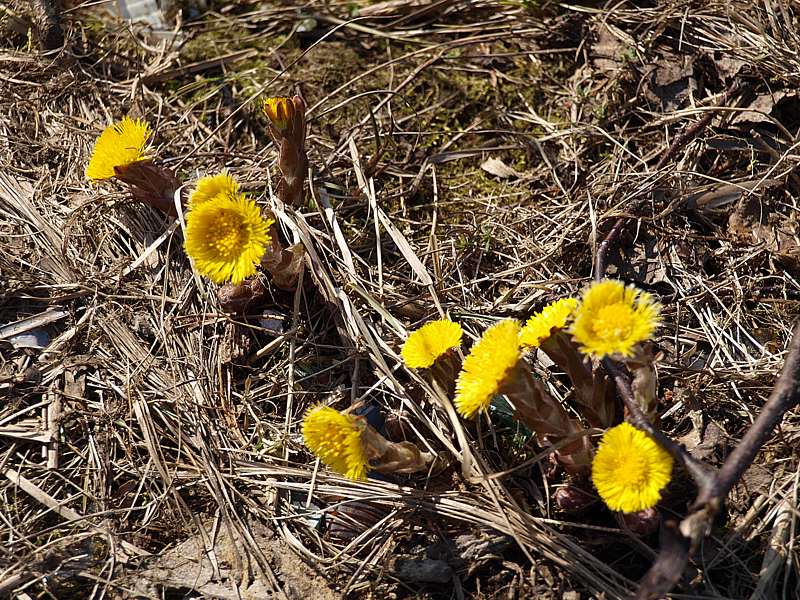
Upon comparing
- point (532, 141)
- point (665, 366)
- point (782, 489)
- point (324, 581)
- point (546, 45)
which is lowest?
point (324, 581)

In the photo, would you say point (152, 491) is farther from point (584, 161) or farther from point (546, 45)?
point (546, 45)

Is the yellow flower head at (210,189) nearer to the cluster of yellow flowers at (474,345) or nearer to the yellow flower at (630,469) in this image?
the cluster of yellow flowers at (474,345)

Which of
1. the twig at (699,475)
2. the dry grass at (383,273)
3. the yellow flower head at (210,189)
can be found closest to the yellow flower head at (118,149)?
the dry grass at (383,273)

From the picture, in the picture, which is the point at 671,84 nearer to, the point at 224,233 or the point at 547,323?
the point at 547,323

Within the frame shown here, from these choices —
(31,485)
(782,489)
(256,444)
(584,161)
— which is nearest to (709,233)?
(584,161)

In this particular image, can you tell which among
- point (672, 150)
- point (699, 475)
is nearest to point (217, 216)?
point (699, 475)

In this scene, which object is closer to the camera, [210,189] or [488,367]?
[488,367]

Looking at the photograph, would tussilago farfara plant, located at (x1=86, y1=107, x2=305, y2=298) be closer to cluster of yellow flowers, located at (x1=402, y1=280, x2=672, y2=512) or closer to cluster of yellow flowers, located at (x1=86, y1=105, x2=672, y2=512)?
cluster of yellow flowers, located at (x1=86, y1=105, x2=672, y2=512)
